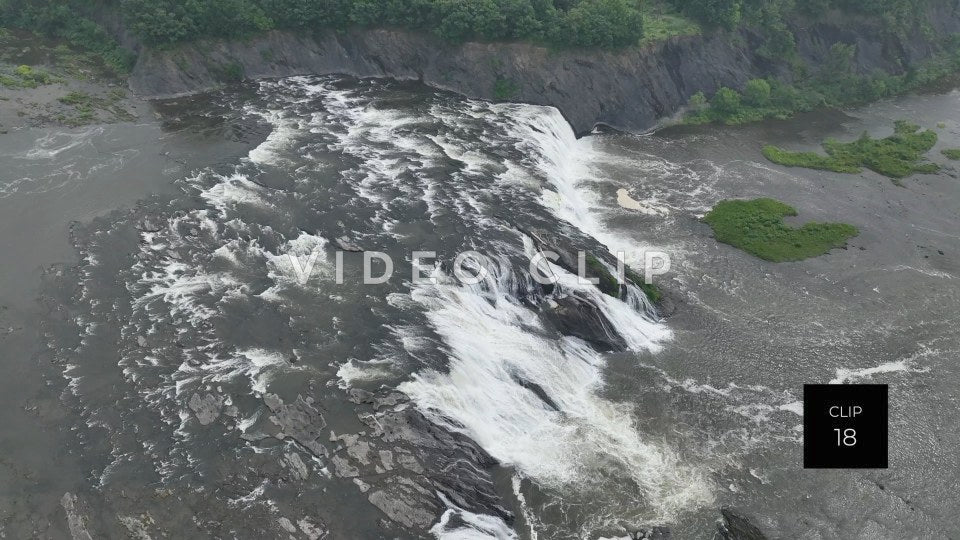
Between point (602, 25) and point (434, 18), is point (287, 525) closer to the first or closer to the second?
point (434, 18)

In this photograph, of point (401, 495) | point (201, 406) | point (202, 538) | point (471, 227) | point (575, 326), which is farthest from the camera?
point (471, 227)

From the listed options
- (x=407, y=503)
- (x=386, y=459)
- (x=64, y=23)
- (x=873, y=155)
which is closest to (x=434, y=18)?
(x=64, y=23)

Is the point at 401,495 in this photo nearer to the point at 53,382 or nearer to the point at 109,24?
the point at 53,382

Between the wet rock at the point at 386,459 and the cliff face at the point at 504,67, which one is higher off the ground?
the cliff face at the point at 504,67

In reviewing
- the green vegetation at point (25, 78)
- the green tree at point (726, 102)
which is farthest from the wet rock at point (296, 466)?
the green tree at point (726, 102)

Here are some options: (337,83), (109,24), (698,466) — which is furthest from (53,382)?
(109,24)

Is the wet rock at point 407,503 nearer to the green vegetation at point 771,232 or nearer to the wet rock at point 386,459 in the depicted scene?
the wet rock at point 386,459

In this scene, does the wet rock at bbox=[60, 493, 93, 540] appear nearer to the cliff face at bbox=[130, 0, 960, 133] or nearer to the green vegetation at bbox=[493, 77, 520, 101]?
the cliff face at bbox=[130, 0, 960, 133]

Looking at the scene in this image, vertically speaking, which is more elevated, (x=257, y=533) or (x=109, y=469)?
(x=109, y=469)
